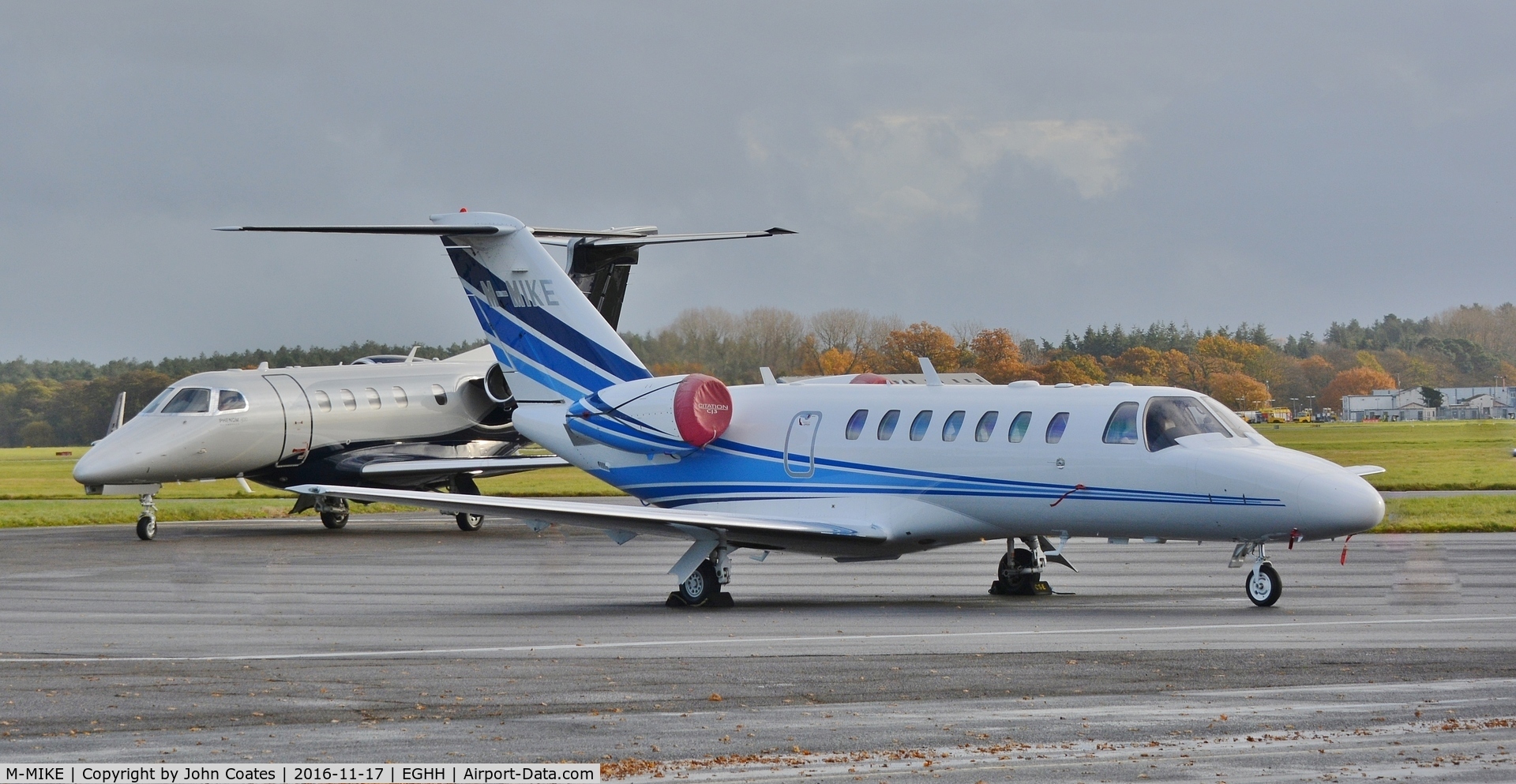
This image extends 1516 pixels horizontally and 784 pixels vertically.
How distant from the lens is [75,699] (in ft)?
36.6

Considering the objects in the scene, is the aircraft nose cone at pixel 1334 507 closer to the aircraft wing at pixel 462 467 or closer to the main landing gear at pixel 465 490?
the aircraft wing at pixel 462 467

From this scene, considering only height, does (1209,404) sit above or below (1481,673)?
above

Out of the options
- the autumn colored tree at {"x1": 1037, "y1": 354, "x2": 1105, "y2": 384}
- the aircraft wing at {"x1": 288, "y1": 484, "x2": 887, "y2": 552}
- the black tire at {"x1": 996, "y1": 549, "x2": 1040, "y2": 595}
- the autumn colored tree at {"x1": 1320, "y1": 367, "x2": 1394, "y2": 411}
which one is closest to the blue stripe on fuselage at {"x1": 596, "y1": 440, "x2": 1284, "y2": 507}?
the aircraft wing at {"x1": 288, "y1": 484, "x2": 887, "y2": 552}

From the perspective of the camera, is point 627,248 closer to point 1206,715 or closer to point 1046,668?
point 1046,668

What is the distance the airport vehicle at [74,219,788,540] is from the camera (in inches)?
1230

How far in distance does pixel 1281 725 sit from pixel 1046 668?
2.83m

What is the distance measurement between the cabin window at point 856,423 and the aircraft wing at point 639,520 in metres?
1.23

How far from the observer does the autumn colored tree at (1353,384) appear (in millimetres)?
46719

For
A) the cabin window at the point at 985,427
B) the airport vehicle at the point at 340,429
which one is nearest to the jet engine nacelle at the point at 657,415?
the cabin window at the point at 985,427

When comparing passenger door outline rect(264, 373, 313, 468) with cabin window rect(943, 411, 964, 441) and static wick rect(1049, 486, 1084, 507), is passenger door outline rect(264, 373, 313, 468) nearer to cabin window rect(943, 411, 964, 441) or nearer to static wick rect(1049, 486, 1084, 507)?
cabin window rect(943, 411, 964, 441)

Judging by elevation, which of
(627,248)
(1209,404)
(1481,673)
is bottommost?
(1481,673)

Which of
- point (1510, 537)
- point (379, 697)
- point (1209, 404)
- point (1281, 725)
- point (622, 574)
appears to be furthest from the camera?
point (1510, 537)

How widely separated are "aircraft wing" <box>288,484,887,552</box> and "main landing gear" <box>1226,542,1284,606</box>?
400 centimetres

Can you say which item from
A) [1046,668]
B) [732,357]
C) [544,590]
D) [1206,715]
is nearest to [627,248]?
[732,357]
